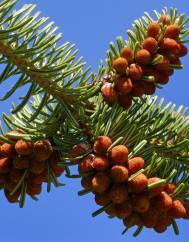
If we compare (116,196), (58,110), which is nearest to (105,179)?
(116,196)

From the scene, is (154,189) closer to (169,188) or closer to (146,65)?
(169,188)

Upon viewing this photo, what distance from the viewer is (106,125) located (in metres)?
2.13

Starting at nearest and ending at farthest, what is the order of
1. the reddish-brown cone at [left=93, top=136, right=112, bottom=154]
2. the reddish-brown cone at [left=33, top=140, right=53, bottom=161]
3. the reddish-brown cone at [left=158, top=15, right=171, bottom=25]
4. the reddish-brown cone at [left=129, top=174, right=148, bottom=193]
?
the reddish-brown cone at [left=129, top=174, right=148, bottom=193] → the reddish-brown cone at [left=93, top=136, right=112, bottom=154] → the reddish-brown cone at [left=33, top=140, right=53, bottom=161] → the reddish-brown cone at [left=158, top=15, right=171, bottom=25]

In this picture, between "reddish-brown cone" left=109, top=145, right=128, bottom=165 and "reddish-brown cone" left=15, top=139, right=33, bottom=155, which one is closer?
"reddish-brown cone" left=109, top=145, right=128, bottom=165

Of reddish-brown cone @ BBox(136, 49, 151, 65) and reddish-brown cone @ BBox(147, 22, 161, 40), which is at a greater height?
reddish-brown cone @ BBox(147, 22, 161, 40)

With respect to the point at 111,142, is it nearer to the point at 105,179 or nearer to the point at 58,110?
the point at 105,179

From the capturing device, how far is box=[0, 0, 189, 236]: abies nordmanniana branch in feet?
6.49

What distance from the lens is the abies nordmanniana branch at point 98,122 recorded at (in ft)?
6.49

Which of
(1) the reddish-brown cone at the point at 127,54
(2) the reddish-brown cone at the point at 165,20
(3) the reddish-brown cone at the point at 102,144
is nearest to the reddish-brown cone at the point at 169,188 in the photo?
(3) the reddish-brown cone at the point at 102,144

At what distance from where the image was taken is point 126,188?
1.94 m

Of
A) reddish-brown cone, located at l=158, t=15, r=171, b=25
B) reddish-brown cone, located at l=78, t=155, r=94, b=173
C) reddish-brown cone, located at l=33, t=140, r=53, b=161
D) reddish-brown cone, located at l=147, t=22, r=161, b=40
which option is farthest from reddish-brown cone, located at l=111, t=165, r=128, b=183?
reddish-brown cone, located at l=158, t=15, r=171, b=25

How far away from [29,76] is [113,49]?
0.34 metres

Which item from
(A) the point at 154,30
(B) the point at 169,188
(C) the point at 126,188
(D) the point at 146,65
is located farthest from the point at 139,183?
(A) the point at 154,30

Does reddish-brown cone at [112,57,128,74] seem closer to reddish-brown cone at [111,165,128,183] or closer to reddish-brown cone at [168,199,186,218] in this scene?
reddish-brown cone at [111,165,128,183]
